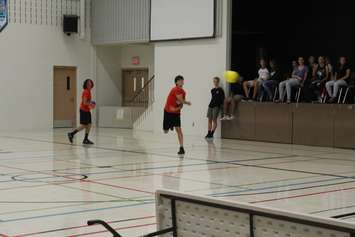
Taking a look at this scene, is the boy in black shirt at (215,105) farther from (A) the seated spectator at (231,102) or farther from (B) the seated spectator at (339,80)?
(B) the seated spectator at (339,80)

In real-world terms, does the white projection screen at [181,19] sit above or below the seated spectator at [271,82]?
above

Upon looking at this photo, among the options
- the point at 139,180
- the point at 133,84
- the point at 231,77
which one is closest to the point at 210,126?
the point at 231,77

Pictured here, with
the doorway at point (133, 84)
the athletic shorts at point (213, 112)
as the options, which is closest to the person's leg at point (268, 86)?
the athletic shorts at point (213, 112)

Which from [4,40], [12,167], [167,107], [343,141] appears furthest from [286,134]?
[4,40]

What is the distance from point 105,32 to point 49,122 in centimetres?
486

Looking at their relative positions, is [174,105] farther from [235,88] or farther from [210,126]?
[235,88]

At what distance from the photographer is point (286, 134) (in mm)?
21484

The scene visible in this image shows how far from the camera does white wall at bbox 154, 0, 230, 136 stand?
23.3 metres

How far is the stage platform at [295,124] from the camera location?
65.1 feet

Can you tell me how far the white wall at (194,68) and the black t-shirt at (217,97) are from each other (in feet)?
2.72

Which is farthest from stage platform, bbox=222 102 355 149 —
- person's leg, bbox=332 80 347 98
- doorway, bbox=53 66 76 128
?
doorway, bbox=53 66 76 128

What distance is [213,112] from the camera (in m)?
22.9

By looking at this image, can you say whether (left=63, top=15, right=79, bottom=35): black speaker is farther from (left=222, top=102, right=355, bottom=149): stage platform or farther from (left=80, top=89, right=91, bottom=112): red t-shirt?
(left=80, top=89, right=91, bottom=112): red t-shirt

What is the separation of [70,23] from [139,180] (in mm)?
17812
